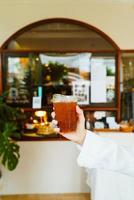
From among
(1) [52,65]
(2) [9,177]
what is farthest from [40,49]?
(2) [9,177]

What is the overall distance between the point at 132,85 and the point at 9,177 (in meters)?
1.88

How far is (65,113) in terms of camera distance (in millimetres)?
1238

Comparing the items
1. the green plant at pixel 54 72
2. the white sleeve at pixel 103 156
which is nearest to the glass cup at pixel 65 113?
the white sleeve at pixel 103 156

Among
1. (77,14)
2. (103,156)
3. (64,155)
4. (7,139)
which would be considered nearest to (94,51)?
(77,14)

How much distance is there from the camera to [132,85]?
13.0 ft

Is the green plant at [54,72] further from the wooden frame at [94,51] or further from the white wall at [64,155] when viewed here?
the white wall at [64,155]

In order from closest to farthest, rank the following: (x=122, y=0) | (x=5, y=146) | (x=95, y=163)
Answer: (x=95, y=163) → (x=5, y=146) → (x=122, y=0)

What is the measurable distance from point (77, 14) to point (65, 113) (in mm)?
2808

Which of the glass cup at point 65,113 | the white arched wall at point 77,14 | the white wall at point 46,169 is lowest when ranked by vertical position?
the white wall at point 46,169

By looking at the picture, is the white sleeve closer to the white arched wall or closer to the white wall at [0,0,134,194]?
the white wall at [0,0,134,194]

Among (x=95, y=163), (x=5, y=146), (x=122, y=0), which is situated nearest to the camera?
(x=95, y=163)

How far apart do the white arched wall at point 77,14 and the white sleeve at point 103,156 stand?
106 inches

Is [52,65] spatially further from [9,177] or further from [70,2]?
[9,177]

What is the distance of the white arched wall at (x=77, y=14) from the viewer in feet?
12.5
